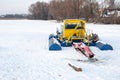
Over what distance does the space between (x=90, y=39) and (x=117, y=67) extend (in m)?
7.66

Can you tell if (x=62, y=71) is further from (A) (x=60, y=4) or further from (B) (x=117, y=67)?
(A) (x=60, y=4)

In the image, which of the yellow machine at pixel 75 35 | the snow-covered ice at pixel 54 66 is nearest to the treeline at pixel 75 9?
the yellow machine at pixel 75 35

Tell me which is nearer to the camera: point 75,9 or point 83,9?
point 75,9

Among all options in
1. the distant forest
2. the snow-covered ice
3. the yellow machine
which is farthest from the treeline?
the snow-covered ice

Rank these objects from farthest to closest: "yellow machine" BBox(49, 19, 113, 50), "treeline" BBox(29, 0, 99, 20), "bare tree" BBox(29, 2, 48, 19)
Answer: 1. "bare tree" BBox(29, 2, 48, 19)
2. "treeline" BBox(29, 0, 99, 20)
3. "yellow machine" BBox(49, 19, 113, 50)

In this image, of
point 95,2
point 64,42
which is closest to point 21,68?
point 64,42

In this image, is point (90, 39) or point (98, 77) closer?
point (98, 77)

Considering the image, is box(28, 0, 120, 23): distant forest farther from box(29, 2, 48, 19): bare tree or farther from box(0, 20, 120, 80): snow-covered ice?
box(0, 20, 120, 80): snow-covered ice

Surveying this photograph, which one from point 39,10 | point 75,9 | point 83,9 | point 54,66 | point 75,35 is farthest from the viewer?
point 39,10

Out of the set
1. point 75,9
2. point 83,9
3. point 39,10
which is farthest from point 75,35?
point 39,10

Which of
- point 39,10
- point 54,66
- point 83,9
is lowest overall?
point 54,66

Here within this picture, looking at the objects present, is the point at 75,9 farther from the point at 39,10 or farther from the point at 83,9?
the point at 39,10

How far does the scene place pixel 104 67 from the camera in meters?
10.7

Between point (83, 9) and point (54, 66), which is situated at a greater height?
point (83, 9)
